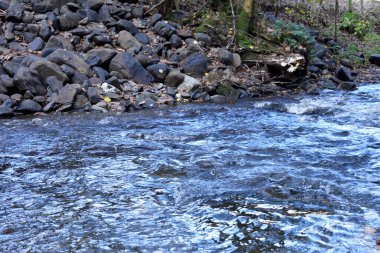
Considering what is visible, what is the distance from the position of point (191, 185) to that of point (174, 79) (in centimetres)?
665

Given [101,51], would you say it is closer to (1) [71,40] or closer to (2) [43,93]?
(1) [71,40]

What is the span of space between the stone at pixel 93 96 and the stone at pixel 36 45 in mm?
2325

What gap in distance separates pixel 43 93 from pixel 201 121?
3.57 meters

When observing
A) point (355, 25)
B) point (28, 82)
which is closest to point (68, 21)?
point (28, 82)

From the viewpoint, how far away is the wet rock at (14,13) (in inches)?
481

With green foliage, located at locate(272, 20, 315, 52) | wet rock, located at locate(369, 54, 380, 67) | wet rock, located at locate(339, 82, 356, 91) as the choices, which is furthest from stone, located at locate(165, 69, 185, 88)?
wet rock, located at locate(369, 54, 380, 67)

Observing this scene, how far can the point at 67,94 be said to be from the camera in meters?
9.59

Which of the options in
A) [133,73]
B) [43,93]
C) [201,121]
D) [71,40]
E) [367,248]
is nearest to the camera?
[367,248]

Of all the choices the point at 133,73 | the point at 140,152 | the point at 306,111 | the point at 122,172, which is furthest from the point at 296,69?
the point at 122,172

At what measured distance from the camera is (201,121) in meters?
8.35

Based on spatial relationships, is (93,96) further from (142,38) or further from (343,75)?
(343,75)

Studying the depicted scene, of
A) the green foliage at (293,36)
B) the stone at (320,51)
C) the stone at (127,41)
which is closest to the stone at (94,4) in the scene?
the stone at (127,41)

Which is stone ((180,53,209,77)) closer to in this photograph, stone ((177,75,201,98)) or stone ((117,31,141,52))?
stone ((177,75,201,98))

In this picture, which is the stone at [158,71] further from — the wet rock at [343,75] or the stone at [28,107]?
the wet rock at [343,75]
